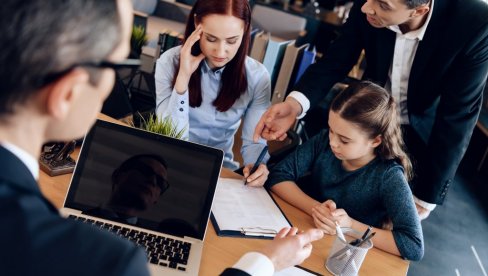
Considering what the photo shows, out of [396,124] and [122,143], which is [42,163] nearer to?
[122,143]

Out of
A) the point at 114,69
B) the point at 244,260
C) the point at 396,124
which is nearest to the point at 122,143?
the point at 244,260

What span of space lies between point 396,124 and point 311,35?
3.69 metres

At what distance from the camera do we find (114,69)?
26.4 inches

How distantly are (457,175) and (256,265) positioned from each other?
3.85m

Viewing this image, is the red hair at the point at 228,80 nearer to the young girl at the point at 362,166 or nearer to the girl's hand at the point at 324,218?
the young girl at the point at 362,166

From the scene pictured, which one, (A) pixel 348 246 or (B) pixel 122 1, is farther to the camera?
(A) pixel 348 246

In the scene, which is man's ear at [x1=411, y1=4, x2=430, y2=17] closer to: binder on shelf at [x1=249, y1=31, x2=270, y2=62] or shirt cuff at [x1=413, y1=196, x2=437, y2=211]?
shirt cuff at [x1=413, y1=196, x2=437, y2=211]

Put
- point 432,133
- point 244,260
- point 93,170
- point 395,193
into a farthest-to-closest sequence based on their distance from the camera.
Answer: point 432,133, point 395,193, point 93,170, point 244,260

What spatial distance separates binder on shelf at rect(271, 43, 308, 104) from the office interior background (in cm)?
62

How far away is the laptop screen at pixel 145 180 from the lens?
3.99 feet

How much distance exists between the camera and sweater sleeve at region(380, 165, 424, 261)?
1403 millimetres

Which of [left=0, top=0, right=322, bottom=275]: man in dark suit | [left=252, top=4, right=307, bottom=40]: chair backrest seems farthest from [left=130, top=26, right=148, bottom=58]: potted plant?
[left=0, top=0, right=322, bottom=275]: man in dark suit

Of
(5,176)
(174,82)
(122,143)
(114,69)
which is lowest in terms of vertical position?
(174,82)

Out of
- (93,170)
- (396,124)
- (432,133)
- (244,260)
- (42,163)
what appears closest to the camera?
(244,260)
